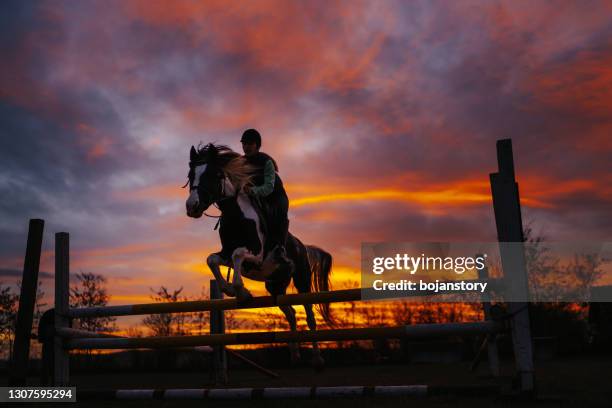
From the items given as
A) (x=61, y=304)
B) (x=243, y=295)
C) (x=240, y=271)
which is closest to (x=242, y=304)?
(x=243, y=295)

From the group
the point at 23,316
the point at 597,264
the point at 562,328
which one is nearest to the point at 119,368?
the point at 23,316

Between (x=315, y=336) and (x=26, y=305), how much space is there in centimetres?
362

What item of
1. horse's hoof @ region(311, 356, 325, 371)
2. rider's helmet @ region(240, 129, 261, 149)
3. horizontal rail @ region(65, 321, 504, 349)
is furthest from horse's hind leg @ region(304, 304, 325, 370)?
horizontal rail @ region(65, 321, 504, 349)

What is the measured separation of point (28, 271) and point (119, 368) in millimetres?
7077

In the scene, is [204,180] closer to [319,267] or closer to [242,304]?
[242,304]

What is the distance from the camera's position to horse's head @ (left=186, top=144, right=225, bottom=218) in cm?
557

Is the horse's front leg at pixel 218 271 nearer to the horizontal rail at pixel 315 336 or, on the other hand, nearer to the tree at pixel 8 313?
the horizontal rail at pixel 315 336

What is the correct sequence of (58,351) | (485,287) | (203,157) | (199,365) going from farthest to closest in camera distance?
(199,365), (58,351), (203,157), (485,287)

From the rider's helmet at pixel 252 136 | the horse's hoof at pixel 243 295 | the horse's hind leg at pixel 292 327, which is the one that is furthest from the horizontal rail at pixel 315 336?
the rider's helmet at pixel 252 136

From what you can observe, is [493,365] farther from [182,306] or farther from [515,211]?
[182,306]

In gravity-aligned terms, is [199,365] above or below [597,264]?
below

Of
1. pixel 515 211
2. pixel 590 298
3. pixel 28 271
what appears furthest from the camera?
pixel 590 298

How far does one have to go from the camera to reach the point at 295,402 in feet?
16.7

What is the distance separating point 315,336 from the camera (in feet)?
16.6
